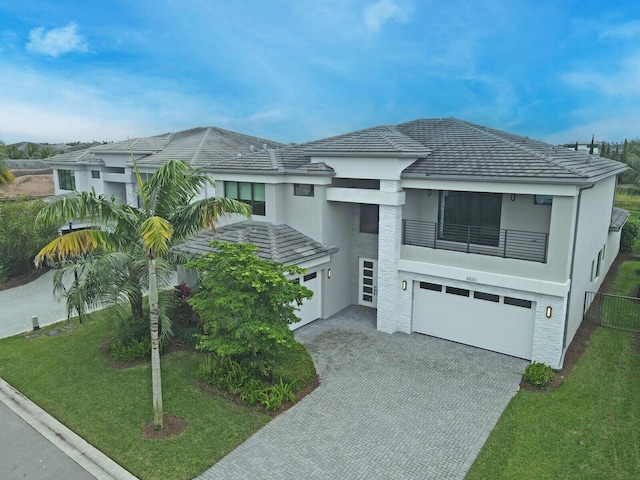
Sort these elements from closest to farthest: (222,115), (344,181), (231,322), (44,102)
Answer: (231,322), (344,181), (44,102), (222,115)

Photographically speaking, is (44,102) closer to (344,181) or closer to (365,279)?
(344,181)

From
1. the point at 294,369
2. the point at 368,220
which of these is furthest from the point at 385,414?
the point at 368,220

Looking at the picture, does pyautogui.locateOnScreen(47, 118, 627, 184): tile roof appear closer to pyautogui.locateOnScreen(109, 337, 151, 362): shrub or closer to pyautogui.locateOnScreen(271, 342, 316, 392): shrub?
pyautogui.locateOnScreen(109, 337, 151, 362): shrub

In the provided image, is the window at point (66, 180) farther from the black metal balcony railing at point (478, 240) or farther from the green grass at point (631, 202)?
the green grass at point (631, 202)

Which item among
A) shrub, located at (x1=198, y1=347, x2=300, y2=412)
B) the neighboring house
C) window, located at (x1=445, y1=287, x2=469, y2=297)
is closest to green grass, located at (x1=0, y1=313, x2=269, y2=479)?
shrub, located at (x1=198, y1=347, x2=300, y2=412)

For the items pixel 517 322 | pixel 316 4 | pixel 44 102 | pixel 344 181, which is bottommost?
pixel 517 322

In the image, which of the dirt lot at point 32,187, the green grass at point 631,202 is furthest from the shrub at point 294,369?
the dirt lot at point 32,187

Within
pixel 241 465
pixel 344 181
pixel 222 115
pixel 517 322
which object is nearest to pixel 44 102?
pixel 222 115
